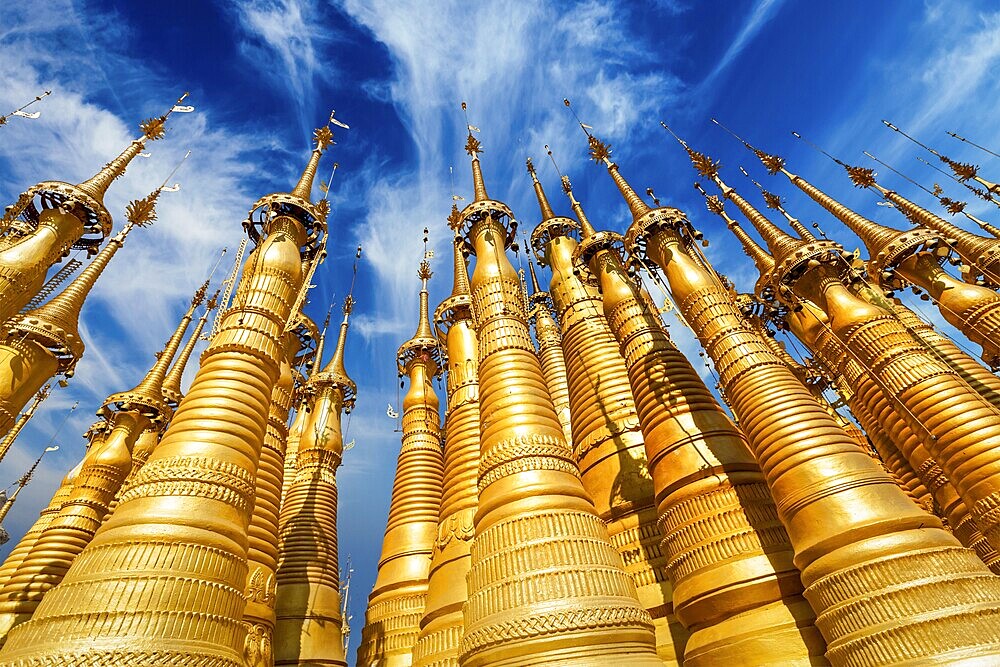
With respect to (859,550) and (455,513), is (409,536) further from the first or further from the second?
(859,550)

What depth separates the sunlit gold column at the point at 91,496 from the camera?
11.8 m

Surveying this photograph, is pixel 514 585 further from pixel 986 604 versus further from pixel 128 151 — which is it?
pixel 128 151

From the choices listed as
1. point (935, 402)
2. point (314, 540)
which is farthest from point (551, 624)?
point (314, 540)

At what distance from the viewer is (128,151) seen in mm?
13562

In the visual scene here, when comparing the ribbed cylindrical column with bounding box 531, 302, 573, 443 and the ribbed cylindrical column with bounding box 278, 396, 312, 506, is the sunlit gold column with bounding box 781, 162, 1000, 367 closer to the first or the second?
the ribbed cylindrical column with bounding box 531, 302, 573, 443

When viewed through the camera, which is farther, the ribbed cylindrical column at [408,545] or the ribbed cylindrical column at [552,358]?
the ribbed cylindrical column at [552,358]

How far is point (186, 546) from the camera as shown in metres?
5.69

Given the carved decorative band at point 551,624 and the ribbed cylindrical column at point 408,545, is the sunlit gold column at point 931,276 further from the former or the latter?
the ribbed cylindrical column at point 408,545

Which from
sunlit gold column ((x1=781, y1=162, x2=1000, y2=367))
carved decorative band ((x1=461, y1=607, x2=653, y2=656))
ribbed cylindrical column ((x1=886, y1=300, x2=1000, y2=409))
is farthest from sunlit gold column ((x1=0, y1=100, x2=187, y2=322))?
sunlit gold column ((x1=781, y1=162, x2=1000, y2=367))

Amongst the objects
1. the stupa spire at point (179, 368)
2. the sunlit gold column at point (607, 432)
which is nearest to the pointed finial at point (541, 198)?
the sunlit gold column at point (607, 432)

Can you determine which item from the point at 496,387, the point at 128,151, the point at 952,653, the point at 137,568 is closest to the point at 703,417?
the point at 496,387

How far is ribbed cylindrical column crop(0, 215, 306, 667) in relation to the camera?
15.9 feet

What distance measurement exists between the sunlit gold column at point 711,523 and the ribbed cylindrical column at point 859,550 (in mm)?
878

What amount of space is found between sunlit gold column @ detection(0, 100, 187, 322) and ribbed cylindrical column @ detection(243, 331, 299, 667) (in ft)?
15.9
